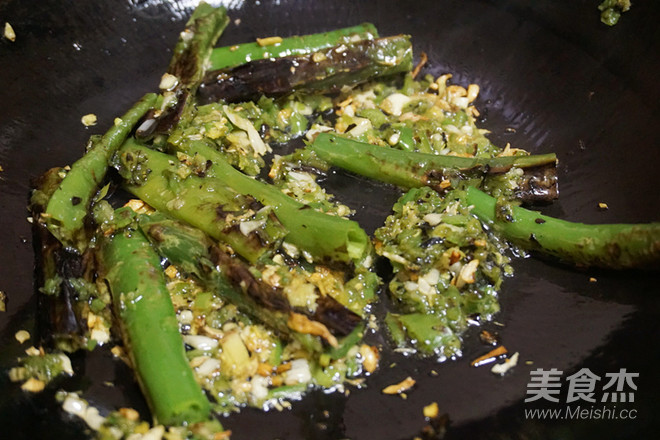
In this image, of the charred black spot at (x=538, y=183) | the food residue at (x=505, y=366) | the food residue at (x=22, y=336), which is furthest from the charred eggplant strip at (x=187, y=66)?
the food residue at (x=505, y=366)

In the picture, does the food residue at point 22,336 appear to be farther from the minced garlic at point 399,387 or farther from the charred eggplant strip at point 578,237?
the charred eggplant strip at point 578,237

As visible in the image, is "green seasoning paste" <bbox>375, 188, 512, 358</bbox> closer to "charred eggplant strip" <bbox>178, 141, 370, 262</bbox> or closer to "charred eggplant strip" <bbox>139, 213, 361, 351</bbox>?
"charred eggplant strip" <bbox>178, 141, 370, 262</bbox>

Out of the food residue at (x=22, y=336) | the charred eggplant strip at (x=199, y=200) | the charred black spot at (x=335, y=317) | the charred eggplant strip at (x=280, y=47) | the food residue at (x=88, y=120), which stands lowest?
the food residue at (x=22, y=336)

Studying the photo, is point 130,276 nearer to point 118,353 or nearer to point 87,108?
point 118,353

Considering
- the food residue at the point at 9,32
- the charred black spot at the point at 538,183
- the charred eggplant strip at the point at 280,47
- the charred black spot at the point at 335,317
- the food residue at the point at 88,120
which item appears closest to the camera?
the charred black spot at the point at 335,317

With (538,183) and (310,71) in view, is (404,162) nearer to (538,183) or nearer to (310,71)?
(538,183)

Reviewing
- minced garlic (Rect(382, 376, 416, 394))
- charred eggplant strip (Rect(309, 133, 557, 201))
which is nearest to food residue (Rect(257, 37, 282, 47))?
charred eggplant strip (Rect(309, 133, 557, 201))
